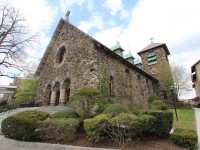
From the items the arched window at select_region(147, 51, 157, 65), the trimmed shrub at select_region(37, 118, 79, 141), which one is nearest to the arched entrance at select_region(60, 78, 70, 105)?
the trimmed shrub at select_region(37, 118, 79, 141)

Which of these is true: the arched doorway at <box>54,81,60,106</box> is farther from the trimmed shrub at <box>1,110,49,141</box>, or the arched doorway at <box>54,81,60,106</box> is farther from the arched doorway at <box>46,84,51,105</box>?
the trimmed shrub at <box>1,110,49,141</box>

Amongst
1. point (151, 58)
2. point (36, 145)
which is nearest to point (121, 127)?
point (36, 145)

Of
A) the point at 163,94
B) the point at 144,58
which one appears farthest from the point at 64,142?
→ the point at 144,58

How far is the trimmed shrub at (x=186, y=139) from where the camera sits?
5.70 metres

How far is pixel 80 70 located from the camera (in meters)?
12.2

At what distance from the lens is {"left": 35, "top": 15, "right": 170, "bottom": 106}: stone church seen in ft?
38.5

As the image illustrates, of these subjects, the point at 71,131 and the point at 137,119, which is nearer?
the point at 137,119

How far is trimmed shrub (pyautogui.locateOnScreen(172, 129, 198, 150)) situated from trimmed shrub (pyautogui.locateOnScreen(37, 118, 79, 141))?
4.25 m

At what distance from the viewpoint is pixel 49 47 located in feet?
56.7

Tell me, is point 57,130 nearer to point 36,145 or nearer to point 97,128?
point 36,145

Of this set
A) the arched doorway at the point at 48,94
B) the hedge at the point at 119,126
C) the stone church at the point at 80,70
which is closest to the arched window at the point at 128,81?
the stone church at the point at 80,70

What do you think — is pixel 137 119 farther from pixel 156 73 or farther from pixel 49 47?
pixel 156 73

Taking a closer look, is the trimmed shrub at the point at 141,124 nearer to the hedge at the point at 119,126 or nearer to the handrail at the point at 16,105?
the hedge at the point at 119,126

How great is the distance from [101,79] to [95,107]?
8.03ft
